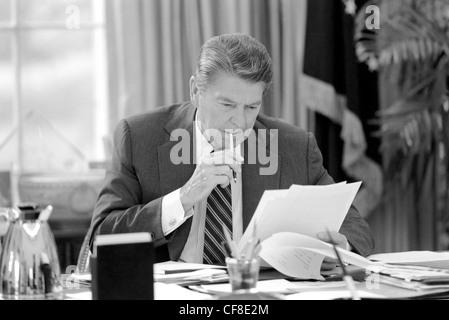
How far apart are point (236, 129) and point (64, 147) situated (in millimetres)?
1372

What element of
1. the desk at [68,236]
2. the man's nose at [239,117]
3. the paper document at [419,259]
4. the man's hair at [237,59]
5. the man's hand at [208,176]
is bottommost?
the desk at [68,236]

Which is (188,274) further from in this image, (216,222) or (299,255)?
(216,222)

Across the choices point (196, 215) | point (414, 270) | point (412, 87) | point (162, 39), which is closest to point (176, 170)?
point (196, 215)

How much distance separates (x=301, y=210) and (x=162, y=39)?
66.8 inches

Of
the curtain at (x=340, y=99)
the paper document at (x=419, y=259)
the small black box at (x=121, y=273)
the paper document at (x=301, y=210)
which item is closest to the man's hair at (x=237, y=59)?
the paper document at (x=301, y=210)

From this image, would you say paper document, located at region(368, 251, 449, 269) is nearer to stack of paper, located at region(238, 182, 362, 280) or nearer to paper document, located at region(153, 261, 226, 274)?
stack of paper, located at region(238, 182, 362, 280)

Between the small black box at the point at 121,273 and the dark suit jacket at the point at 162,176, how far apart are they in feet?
2.14

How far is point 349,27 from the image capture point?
3.50 meters

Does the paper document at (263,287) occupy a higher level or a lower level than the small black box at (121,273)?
lower

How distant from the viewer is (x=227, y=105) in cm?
227

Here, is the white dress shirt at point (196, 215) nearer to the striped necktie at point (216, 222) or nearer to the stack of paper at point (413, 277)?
the striped necktie at point (216, 222)

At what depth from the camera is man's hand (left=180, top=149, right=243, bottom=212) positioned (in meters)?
2.12

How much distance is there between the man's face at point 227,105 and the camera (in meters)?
2.25
